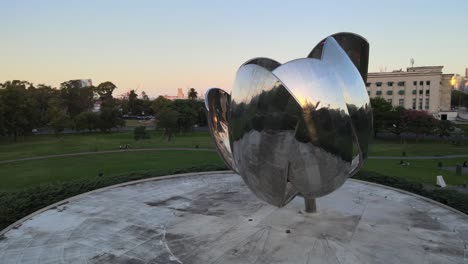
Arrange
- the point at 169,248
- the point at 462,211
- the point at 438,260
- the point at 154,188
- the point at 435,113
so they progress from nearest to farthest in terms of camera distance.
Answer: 1. the point at 438,260
2. the point at 169,248
3. the point at 462,211
4. the point at 154,188
5. the point at 435,113

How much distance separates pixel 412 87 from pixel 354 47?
297ft

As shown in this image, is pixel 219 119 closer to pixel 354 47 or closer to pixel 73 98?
pixel 354 47

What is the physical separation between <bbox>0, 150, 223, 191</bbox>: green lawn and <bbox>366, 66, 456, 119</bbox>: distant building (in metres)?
71.7

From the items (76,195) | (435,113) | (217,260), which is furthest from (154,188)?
(435,113)

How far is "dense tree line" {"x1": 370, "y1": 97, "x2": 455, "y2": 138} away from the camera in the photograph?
55875 mm

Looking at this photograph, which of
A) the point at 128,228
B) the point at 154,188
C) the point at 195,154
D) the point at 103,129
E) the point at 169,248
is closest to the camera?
the point at 169,248

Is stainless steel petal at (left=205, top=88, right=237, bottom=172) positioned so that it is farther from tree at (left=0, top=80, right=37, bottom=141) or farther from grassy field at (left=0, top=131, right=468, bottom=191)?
tree at (left=0, top=80, right=37, bottom=141)

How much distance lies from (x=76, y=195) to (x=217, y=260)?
11485 mm

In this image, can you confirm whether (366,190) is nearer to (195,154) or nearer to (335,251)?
(335,251)

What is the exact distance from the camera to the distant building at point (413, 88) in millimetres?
92250

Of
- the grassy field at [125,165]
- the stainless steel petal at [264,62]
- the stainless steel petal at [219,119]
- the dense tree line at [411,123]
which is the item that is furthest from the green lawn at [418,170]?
the dense tree line at [411,123]

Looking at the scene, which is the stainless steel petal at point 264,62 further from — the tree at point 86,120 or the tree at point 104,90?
the tree at point 104,90

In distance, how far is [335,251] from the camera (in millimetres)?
12578

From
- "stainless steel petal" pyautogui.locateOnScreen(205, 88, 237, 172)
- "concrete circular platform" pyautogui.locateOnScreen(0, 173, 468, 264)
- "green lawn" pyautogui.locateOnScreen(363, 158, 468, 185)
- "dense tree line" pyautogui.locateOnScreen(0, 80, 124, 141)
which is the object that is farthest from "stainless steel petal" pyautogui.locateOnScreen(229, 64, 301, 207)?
"dense tree line" pyautogui.locateOnScreen(0, 80, 124, 141)
